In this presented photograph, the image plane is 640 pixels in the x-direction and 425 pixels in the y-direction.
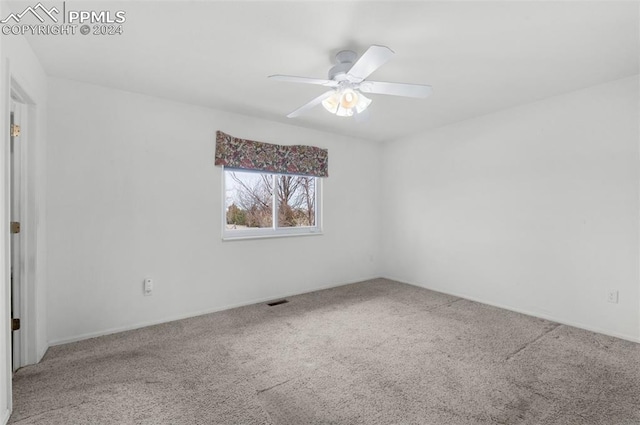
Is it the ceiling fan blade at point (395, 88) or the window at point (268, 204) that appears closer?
the ceiling fan blade at point (395, 88)

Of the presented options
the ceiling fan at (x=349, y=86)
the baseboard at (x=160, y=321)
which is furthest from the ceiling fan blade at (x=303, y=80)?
the baseboard at (x=160, y=321)

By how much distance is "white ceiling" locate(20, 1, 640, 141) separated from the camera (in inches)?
68.4

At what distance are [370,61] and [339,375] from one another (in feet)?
6.77

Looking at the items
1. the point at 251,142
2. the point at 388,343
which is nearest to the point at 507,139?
the point at 388,343

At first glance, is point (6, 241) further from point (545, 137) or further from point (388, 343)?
point (545, 137)

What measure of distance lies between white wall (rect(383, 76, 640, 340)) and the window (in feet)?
5.19

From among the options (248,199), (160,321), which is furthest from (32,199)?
(248,199)

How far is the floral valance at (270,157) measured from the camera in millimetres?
3400

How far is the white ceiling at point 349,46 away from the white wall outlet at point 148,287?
1853 millimetres

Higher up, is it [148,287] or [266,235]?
[266,235]

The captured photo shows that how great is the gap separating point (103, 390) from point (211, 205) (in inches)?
75.1

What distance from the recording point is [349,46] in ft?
6.80

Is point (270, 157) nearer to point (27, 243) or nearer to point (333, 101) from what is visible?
point (333, 101)

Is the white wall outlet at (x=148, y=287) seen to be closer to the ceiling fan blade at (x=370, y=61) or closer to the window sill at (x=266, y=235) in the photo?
the window sill at (x=266, y=235)
